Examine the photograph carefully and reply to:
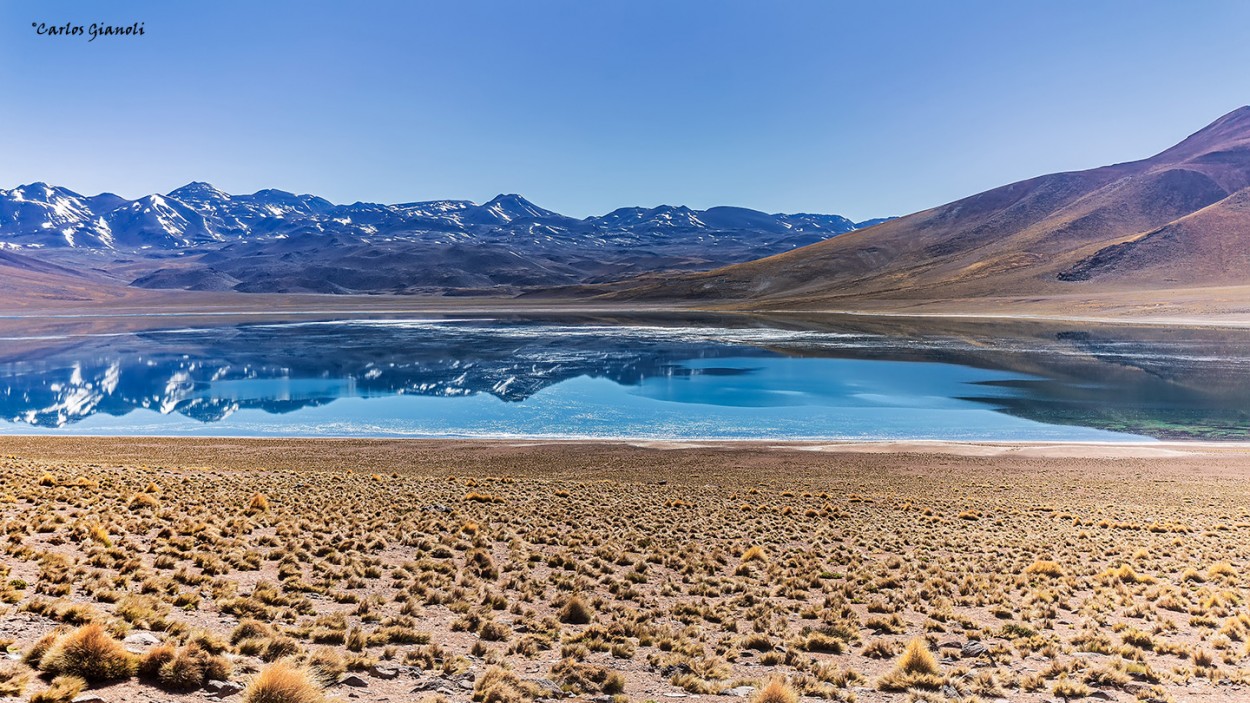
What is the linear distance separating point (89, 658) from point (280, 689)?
1381 millimetres

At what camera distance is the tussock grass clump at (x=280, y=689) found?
501cm

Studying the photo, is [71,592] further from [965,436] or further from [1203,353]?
[1203,353]

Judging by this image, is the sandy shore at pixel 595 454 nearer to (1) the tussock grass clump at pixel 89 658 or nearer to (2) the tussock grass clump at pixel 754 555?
(2) the tussock grass clump at pixel 754 555

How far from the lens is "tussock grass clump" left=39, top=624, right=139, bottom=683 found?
5.09 metres

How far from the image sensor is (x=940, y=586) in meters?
10.5

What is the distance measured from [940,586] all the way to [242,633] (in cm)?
875

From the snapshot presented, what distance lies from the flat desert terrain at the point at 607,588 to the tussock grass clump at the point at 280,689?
2 cm

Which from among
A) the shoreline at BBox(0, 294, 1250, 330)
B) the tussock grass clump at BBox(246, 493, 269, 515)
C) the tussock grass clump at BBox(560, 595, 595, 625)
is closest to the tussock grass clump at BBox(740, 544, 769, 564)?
the tussock grass clump at BBox(560, 595, 595, 625)

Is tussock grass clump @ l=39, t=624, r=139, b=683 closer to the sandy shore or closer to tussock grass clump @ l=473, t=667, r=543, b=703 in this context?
tussock grass clump @ l=473, t=667, r=543, b=703

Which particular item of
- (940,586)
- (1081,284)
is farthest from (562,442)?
(1081,284)

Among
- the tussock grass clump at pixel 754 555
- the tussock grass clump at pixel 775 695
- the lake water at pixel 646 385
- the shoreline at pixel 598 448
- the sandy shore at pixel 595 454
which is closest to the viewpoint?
the tussock grass clump at pixel 775 695

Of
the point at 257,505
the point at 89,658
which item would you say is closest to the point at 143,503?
the point at 257,505

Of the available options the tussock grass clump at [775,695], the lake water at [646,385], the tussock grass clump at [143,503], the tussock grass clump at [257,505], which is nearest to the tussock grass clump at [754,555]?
the tussock grass clump at [775,695]

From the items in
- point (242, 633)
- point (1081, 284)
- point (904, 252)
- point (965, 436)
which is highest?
point (904, 252)
